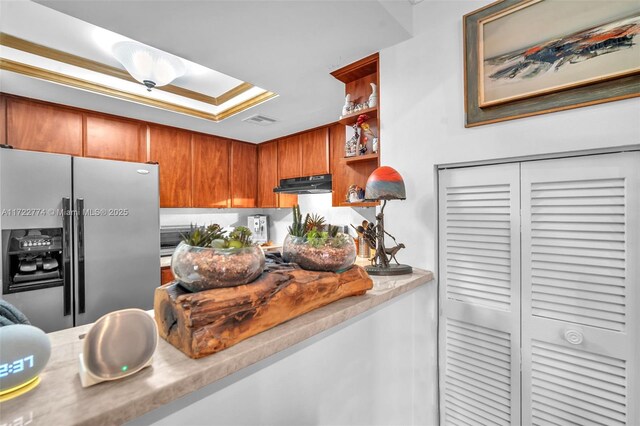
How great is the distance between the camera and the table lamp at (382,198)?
4.11ft

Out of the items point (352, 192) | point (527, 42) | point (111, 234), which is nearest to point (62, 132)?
point (111, 234)

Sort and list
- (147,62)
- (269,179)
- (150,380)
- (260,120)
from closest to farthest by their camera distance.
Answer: (150,380) → (147,62) → (260,120) → (269,179)

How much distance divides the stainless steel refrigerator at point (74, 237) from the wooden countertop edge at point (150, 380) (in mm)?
1404

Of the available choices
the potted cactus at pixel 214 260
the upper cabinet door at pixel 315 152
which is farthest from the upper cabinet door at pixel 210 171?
the potted cactus at pixel 214 260

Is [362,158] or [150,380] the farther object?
[362,158]

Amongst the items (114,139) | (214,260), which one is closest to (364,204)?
(214,260)

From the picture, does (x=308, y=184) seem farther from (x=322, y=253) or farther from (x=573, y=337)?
(x=573, y=337)

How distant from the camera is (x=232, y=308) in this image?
67cm

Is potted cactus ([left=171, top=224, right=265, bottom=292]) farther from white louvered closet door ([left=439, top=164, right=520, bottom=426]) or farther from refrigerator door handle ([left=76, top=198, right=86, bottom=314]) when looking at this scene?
refrigerator door handle ([left=76, top=198, right=86, bottom=314])

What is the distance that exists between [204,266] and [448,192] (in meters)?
1.18

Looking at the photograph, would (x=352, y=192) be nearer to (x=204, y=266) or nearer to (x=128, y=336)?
(x=204, y=266)

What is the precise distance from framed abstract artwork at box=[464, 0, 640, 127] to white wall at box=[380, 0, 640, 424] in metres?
0.06

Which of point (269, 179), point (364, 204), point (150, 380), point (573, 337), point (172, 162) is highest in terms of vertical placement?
point (172, 162)

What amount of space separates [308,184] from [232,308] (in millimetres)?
2219
